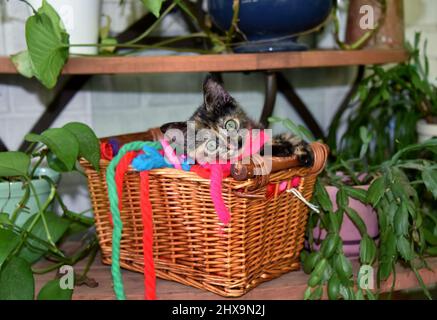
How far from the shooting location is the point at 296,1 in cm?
114

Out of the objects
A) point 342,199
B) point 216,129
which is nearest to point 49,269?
point 216,129

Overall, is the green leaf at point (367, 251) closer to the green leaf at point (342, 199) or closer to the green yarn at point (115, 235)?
the green leaf at point (342, 199)

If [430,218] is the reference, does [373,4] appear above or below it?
above

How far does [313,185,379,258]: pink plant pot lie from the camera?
42.0 inches

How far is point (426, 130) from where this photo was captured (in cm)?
127

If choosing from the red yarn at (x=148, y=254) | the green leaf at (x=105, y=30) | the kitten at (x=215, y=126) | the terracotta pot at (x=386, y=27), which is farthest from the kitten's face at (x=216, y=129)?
the terracotta pot at (x=386, y=27)

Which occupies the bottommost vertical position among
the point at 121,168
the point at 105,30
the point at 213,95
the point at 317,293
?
the point at 317,293

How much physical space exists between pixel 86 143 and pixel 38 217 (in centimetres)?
18

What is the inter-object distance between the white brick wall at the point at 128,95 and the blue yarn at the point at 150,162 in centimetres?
51

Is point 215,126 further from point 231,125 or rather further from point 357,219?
point 357,219

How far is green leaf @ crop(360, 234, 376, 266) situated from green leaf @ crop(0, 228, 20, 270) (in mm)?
550
